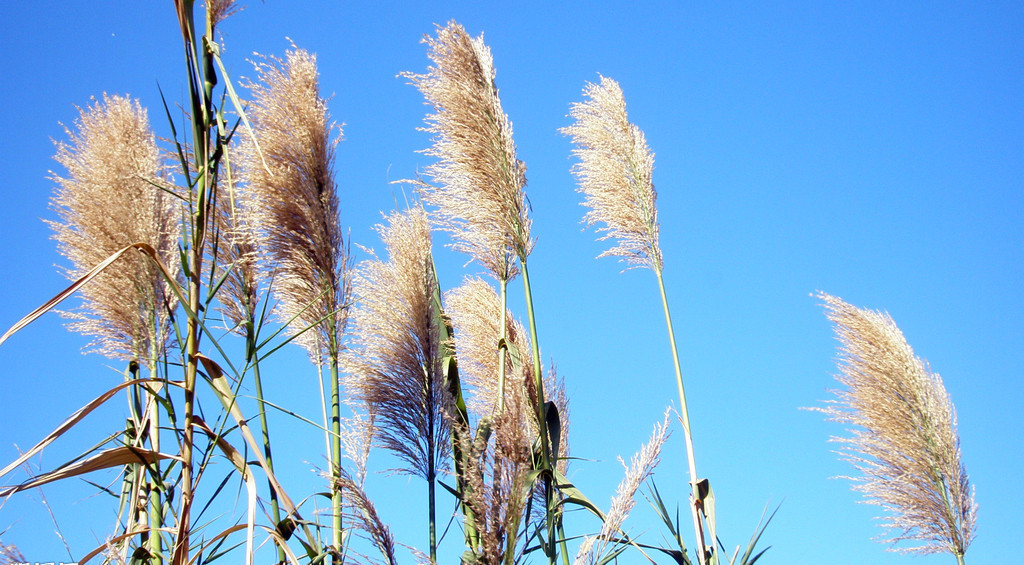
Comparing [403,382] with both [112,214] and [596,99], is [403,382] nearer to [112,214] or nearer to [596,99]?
[112,214]

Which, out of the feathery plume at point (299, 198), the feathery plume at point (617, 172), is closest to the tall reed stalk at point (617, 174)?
the feathery plume at point (617, 172)

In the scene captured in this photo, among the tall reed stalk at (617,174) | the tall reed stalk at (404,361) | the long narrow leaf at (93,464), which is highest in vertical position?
the tall reed stalk at (617,174)

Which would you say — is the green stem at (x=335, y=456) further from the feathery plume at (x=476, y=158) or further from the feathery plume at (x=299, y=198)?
the feathery plume at (x=476, y=158)

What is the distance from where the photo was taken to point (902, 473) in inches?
145

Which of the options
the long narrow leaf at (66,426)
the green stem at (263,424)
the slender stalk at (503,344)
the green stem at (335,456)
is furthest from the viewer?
the slender stalk at (503,344)

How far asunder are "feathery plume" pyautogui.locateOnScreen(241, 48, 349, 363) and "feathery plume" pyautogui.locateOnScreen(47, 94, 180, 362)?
33cm

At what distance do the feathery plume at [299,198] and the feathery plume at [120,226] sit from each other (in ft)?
1.07

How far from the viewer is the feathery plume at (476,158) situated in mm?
2789

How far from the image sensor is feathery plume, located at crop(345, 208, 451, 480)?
9.12ft

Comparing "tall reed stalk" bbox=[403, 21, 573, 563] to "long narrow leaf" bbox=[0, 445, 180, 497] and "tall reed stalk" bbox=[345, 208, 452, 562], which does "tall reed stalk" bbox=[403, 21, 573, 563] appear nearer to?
"tall reed stalk" bbox=[345, 208, 452, 562]

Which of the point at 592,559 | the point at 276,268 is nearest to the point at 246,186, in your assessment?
the point at 276,268

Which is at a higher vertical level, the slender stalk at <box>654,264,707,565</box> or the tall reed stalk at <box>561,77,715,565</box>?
the tall reed stalk at <box>561,77,715,565</box>

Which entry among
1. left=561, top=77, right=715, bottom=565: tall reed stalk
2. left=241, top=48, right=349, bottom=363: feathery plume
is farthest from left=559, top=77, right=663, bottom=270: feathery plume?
left=241, top=48, right=349, bottom=363: feathery plume

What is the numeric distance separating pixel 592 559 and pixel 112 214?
5.98 feet
